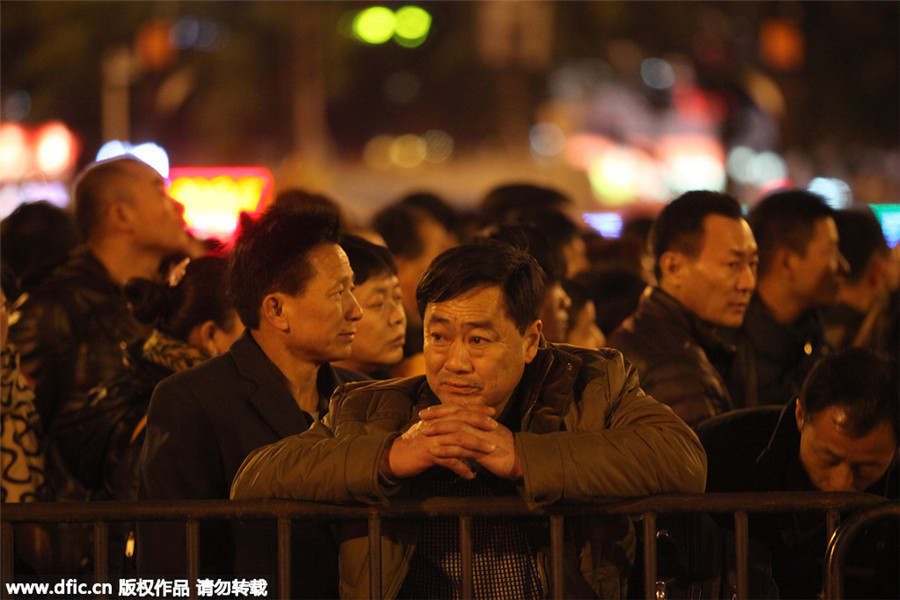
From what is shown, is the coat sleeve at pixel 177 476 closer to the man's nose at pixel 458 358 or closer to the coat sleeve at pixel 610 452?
the man's nose at pixel 458 358

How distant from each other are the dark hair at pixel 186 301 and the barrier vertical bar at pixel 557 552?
81.7 inches

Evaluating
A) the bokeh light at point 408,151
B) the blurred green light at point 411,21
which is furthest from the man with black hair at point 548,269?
the bokeh light at point 408,151

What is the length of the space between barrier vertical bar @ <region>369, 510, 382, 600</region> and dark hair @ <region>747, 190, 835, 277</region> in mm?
4130

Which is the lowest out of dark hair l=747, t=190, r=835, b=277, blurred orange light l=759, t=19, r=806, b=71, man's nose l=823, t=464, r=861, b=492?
man's nose l=823, t=464, r=861, b=492

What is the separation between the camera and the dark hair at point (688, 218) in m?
6.35

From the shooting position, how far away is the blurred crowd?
4.39 meters

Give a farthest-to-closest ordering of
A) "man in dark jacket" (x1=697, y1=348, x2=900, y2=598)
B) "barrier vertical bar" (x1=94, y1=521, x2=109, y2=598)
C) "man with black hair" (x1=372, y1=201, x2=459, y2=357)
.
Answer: "man with black hair" (x1=372, y1=201, x2=459, y2=357) < "man in dark jacket" (x1=697, y1=348, x2=900, y2=598) < "barrier vertical bar" (x1=94, y1=521, x2=109, y2=598)

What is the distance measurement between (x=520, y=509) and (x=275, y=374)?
1.27 metres

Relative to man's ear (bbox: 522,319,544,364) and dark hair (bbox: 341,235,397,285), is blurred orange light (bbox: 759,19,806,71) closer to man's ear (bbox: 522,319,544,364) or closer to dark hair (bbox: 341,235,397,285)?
dark hair (bbox: 341,235,397,285)

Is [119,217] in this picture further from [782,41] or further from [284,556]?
[782,41]

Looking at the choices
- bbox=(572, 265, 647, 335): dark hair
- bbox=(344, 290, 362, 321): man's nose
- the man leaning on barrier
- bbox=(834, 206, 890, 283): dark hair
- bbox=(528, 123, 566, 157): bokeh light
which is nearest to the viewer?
the man leaning on barrier

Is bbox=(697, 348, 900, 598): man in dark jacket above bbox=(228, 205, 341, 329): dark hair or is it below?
below

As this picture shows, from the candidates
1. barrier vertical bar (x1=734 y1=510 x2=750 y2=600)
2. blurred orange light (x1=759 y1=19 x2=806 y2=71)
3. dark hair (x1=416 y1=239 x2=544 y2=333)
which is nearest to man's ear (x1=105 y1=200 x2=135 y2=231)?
dark hair (x1=416 y1=239 x2=544 y2=333)

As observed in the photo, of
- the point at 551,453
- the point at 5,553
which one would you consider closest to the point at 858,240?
the point at 551,453
